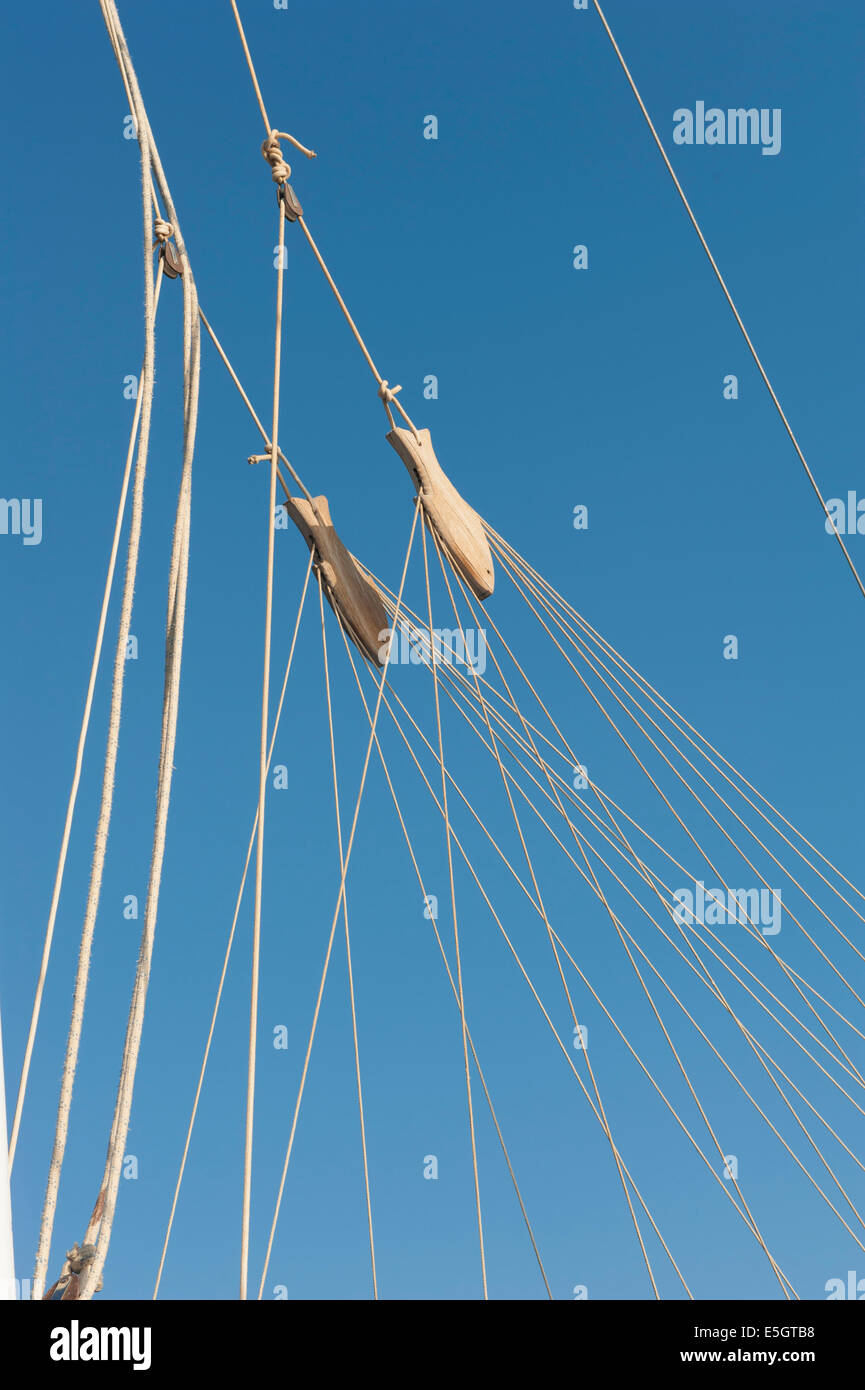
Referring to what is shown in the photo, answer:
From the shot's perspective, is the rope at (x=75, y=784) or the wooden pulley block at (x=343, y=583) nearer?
the rope at (x=75, y=784)

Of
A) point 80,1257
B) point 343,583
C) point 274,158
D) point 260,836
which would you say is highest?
point 274,158

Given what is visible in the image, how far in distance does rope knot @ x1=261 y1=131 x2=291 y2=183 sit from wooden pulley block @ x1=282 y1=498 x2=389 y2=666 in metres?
2.24

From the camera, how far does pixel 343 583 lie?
8.07 meters

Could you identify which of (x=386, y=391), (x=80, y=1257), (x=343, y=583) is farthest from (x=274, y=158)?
(x=80, y=1257)

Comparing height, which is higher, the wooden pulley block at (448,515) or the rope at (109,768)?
the wooden pulley block at (448,515)

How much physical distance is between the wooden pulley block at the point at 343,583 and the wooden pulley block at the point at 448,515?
0.72 m

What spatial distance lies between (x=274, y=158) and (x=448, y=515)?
218 cm

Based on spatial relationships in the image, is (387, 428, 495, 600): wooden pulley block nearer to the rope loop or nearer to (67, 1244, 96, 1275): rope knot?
the rope loop

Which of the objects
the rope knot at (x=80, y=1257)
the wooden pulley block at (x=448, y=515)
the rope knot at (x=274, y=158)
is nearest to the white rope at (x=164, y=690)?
the rope knot at (x=80, y=1257)

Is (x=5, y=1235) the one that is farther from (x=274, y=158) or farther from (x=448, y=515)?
(x=448, y=515)

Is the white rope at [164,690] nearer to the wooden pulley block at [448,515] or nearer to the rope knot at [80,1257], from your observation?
the rope knot at [80,1257]

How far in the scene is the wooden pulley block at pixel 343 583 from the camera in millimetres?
8008

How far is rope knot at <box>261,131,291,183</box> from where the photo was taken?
6082 mm
